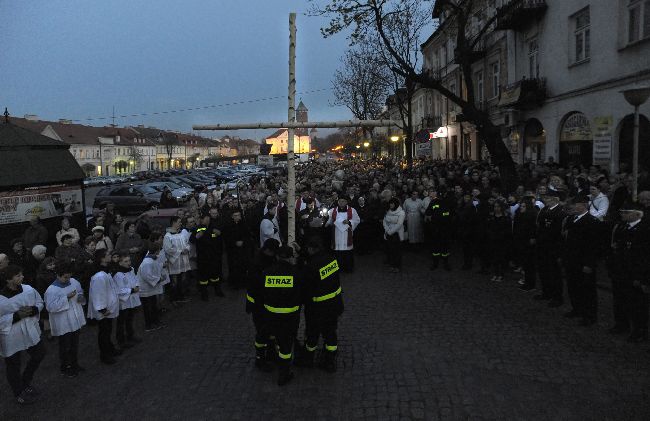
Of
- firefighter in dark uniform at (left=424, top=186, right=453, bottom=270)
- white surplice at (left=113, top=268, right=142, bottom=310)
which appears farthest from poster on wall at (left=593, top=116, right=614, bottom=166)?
white surplice at (left=113, top=268, right=142, bottom=310)

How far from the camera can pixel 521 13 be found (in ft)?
67.9

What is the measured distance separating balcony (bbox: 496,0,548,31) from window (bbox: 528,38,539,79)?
91cm

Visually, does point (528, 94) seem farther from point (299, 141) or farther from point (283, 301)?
point (299, 141)

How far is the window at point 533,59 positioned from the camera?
69.9 feet

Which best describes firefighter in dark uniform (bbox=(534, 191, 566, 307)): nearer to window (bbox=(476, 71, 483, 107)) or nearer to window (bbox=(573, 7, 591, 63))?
window (bbox=(573, 7, 591, 63))

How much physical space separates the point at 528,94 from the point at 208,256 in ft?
54.0

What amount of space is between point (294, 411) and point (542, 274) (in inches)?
223

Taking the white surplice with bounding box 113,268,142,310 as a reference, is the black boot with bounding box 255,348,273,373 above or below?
below

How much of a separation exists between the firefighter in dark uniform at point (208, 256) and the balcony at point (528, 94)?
16.0 metres

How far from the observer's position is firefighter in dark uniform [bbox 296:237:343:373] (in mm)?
5902

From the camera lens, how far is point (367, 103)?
38875mm

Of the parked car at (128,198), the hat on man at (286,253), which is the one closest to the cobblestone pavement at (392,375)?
the hat on man at (286,253)

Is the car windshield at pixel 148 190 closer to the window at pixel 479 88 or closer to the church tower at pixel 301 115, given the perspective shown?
the church tower at pixel 301 115

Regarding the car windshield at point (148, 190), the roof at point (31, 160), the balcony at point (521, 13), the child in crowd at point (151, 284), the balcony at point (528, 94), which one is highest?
the balcony at point (521, 13)
